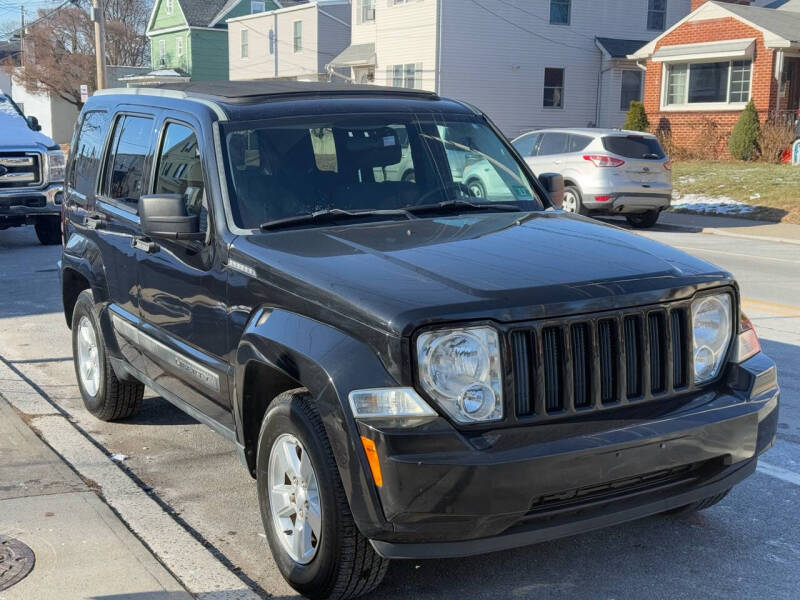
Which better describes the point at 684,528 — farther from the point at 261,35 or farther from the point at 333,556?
the point at 261,35

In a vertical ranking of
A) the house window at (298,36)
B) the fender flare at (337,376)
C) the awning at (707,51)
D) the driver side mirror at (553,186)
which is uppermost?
the house window at (298,36)

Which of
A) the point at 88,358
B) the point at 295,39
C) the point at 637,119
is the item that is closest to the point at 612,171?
the point at 88,358

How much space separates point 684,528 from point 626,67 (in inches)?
1374

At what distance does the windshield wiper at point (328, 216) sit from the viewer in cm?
447

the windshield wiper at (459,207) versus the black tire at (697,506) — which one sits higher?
the windshield wiper at (459,207)

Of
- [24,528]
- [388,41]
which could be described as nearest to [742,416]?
[24,528]

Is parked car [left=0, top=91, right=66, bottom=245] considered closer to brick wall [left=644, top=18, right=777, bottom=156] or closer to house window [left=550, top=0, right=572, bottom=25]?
brick wall [left=644, top=18, right=777, bottom=156]

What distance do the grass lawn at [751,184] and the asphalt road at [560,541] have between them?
43.3ft

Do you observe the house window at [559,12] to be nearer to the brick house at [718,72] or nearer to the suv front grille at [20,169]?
the brick house at [718,72]

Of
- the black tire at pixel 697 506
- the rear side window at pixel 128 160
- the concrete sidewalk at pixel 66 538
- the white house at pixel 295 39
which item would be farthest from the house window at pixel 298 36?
the black tire at pixel 697 506

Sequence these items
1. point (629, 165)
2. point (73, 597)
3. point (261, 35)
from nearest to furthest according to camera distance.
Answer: point (73, 597) → point (629, 165) → point (261, 35)

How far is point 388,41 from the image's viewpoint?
36.4 metres

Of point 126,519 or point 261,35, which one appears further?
point 261,35

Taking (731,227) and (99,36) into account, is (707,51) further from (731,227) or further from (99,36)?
(99,36)
